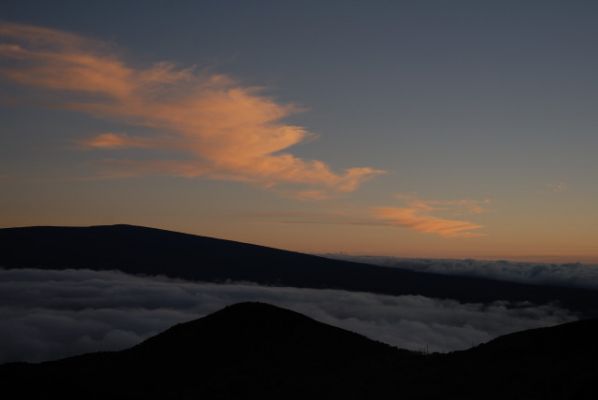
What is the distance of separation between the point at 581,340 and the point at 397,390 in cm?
1305

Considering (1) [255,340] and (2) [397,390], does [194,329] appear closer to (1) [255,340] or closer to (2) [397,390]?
(1) [255,340]

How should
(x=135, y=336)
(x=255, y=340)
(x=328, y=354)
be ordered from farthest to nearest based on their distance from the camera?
(x=135, y=336) → (x=255, y=340) → (x=328, y=354)

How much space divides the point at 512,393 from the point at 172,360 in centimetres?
3152

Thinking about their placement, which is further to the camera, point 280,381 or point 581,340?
point 280,381

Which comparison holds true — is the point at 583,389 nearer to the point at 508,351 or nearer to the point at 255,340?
the point at 508,351

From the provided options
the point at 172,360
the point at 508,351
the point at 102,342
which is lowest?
the point at 102,342

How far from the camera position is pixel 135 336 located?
175125mm

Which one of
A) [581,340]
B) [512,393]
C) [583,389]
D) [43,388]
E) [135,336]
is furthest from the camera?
[135,336]

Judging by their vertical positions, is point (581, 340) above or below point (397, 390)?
above

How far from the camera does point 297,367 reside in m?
46.8

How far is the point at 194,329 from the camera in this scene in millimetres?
59406

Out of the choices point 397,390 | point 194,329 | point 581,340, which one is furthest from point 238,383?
point 581,340

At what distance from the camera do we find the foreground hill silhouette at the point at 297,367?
34.1 metres

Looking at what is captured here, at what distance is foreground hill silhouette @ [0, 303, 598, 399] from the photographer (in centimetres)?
3412
